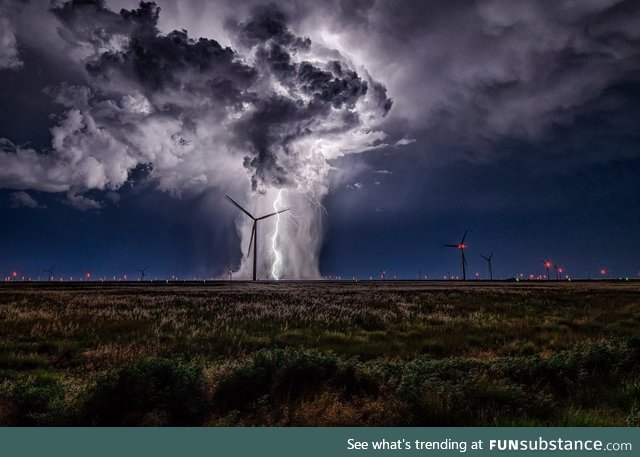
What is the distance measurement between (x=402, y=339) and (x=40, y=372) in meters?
12.3

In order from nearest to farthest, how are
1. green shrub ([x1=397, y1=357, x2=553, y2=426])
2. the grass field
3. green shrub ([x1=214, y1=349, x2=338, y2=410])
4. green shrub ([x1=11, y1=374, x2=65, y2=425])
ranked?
green shrub ([x1=11, y1=374, x2=65, y2=425]) → green shrub ([x1=397, y1=357, x2=553, y2=426]) → the grass field → green shrub ([x1=214, y1=349, x2=338, y2=410])

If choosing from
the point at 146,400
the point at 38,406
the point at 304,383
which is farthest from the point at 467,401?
the point at 38,406

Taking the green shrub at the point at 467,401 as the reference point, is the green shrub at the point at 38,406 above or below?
above

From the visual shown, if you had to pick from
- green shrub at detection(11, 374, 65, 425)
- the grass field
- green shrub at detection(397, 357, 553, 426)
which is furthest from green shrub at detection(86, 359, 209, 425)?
green shrub at detection(397, 357, 553, 426)

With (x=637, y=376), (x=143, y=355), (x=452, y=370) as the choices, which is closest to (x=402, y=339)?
Result: (x=452, y=370)

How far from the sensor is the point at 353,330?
18.0 meters

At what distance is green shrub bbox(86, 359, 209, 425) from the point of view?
636 cm

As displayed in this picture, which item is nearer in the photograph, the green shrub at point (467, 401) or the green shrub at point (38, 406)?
the green shrub at point (38, 406)

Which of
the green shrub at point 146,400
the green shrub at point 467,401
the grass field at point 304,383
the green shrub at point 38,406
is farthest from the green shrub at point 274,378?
the green shrub at point 38,406

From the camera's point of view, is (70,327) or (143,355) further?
(70,327)

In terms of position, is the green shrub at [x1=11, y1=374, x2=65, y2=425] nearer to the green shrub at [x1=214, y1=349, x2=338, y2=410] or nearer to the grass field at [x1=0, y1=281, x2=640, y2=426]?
the grass field at [x1=0, y1=281, x2=640, y2=426]

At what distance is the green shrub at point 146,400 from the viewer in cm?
636

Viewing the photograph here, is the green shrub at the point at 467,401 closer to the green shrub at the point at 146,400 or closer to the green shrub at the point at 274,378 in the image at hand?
the green shrub at the point at 274,378
